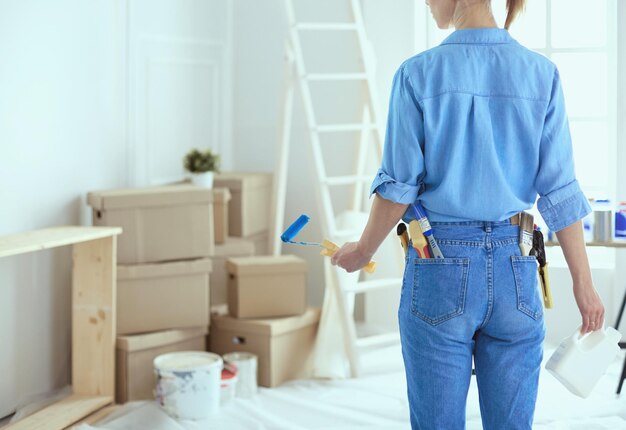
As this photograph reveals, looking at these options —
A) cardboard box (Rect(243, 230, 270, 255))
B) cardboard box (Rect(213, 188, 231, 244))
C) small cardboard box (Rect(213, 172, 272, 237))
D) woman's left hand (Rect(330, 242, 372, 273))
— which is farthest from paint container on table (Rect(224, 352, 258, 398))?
woman's left hand (Rect(330, 242, 372, 273))

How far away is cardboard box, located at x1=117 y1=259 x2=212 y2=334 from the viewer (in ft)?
11.3

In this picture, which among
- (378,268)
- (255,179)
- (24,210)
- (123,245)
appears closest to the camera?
(24,210)

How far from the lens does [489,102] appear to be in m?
1.55

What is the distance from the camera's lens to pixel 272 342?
3.59 metres

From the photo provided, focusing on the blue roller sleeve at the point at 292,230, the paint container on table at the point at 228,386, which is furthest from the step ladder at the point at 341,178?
the blue roller sleeve at the point at 292,230

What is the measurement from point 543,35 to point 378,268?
57.5 inches

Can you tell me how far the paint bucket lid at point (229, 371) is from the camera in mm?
3389

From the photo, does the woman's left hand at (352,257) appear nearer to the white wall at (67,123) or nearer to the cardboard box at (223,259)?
the white wall at (67,123)

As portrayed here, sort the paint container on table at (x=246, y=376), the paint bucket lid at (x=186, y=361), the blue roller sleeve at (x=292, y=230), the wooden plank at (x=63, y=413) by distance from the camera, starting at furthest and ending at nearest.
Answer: the paint container on table at (x=246, y=376) < the paint bucket lid at (x=186, y=361) < the wooden plank at (x=63, y=413) < the blue roller sleeve at (x=292, y=230)

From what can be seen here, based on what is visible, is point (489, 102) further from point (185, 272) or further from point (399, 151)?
point (185, 272)

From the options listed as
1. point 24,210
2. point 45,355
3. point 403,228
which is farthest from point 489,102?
point 45,355

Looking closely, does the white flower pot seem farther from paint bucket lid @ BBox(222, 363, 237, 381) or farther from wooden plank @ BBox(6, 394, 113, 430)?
wooden plank @ BBox(6, 394, 113, 430)

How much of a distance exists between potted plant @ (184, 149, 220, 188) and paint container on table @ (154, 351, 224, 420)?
3.28 ft

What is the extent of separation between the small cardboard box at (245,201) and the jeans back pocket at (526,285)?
264 centimetres
